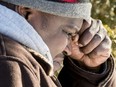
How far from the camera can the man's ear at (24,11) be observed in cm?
175

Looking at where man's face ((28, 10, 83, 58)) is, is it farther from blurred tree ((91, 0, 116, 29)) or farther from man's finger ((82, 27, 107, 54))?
blurred tree ((91, 0, 116, 29))

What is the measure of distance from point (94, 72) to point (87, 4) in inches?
34.8

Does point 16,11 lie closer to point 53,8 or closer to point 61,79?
point 53,8

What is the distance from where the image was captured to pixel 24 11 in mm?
1757

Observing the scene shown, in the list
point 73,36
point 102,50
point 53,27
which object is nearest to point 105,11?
point 102,50

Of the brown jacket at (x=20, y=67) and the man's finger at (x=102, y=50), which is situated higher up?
the brown jacket at (x=20, y=67)

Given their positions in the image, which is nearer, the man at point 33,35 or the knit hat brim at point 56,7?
the man at point 33,35

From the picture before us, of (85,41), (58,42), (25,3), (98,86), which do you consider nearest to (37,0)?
(25,3)

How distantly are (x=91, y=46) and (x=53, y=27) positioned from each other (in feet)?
2.60

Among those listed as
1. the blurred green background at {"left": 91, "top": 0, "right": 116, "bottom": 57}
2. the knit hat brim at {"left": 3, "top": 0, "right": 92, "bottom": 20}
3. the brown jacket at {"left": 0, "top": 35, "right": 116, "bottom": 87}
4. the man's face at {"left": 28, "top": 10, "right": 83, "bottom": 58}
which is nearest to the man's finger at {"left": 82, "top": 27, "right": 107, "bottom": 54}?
the man's face at {"left": 28, "top": 10, "right": 83, "bottom": 58}

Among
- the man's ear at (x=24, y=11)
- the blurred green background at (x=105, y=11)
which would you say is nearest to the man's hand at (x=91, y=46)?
the man's ear at (x=24, y=11)

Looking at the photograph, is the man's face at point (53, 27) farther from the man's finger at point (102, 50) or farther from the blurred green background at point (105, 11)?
the blurred green background at point (105, 11)

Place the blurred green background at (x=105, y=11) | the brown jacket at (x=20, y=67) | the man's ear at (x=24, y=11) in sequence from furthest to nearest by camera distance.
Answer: the blurred green background at (x=105, y=11)
the man's ear at (x=24, y=11)
the brown jacket at (x=20, y=67)

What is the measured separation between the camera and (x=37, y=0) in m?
1.76
